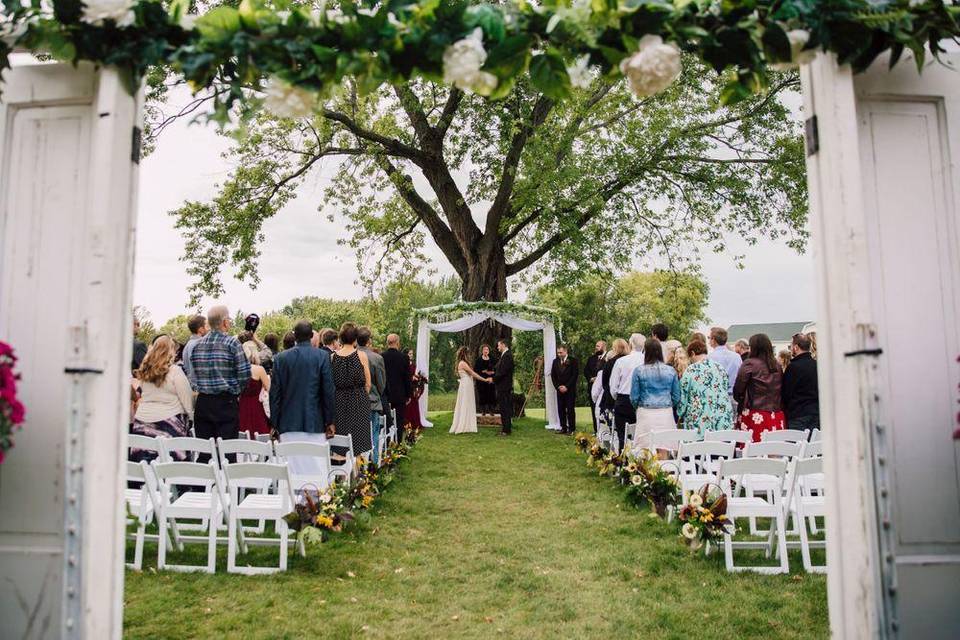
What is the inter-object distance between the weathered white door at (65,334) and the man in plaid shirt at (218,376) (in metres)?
3.65

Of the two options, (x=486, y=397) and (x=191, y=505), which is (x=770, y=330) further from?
(x=191, y=505)

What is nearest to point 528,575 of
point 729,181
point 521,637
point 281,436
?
point 521,637

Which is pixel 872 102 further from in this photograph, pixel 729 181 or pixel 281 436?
pixel 729 181

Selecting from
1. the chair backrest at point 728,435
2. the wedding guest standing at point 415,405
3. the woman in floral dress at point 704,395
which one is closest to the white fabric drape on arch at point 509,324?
the wedding guest standing at point 415,405

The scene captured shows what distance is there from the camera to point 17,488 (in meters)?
2.91

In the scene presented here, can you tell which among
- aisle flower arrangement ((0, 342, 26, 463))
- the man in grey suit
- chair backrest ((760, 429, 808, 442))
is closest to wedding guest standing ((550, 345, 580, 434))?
the man in grey suit

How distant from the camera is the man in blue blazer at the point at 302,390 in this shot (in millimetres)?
6992

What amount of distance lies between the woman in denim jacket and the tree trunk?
33.6 ft

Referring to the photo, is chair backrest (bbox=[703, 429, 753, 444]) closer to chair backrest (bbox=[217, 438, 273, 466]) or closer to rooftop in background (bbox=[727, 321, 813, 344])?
chair backrest (bbox=[217, 438, 273, 466])

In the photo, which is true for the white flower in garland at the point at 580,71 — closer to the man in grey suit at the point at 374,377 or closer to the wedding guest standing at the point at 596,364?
the man in grey suit at the point at 374,377

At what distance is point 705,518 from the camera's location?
5398mm

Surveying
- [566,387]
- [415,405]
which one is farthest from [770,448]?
[566,387]

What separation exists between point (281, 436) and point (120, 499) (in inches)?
170

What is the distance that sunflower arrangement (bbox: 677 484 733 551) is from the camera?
17.6ft
